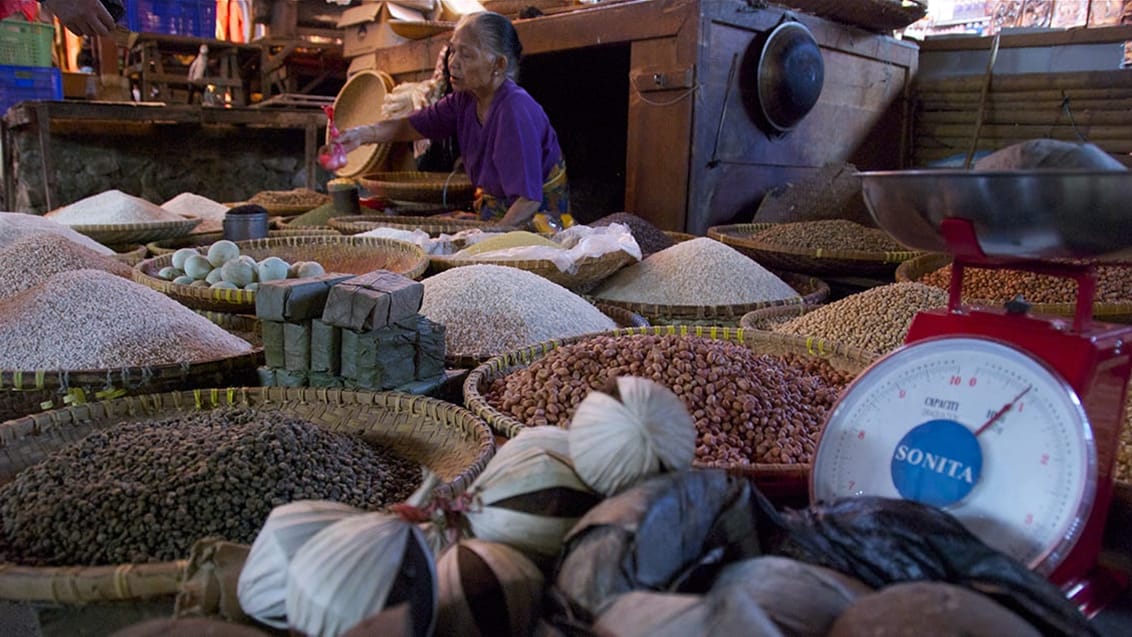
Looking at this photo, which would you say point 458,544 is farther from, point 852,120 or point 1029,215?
point 852,120

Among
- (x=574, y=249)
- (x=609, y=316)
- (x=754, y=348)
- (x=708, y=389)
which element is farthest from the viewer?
(x=574, y=249)

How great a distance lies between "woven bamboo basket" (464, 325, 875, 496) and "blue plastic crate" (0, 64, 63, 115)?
5957 millimetres

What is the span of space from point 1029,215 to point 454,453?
26.5 inches

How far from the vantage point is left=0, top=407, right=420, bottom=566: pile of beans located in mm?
769

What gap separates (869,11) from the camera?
11.4 ft

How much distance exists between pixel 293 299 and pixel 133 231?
1944 millimetres

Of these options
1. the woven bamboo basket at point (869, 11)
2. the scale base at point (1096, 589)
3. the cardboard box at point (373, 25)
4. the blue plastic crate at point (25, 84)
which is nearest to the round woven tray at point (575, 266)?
the scale base at point (1096, 589)

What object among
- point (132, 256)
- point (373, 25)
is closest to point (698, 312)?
point (132, 256)

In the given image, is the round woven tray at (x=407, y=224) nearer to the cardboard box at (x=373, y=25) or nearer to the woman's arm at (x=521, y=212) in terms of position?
the woman's arm at (x=521, y=212)

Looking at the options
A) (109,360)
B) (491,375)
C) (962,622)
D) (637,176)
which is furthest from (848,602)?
(637,176)

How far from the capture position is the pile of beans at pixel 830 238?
244cm

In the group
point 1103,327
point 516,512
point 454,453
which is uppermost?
point 1103,327

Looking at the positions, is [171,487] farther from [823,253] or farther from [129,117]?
[129,117]

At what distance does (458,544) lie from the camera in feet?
1.88
